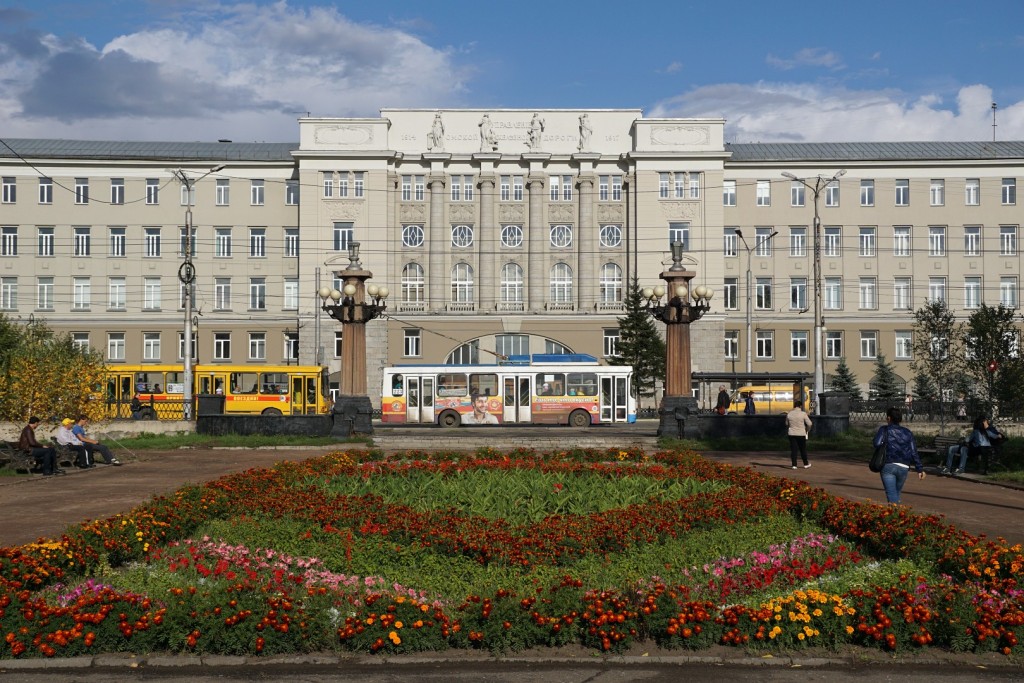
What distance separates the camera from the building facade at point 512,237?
207 feet

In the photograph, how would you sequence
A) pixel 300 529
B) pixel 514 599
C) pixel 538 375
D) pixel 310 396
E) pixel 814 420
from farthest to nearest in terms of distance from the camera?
pixel 310 396, pixel 538 375, pixel 814 420, pixel 300 529, pixel 514 599

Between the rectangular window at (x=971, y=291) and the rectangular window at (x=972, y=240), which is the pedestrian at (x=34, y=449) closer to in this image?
the rectangular window at (x=971, y=291)

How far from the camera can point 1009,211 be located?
6397cm

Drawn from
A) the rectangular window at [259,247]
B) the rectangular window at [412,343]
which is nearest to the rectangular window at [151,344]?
the rectangular window at [259,247]

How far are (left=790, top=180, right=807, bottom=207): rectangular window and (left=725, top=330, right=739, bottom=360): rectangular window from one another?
8.73 m

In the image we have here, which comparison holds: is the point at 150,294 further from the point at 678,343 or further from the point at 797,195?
the point at 678,343

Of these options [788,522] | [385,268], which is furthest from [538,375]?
[788,522]

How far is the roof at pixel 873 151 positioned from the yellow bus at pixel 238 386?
102 feet

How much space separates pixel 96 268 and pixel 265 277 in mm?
10114

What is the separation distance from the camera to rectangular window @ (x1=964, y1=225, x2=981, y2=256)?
210 feet

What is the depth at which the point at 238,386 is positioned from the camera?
155 ft

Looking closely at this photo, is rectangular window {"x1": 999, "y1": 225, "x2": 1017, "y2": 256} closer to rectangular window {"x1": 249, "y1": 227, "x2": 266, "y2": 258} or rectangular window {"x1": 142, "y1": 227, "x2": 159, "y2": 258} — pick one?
rectangular window {"x1": 249, "y1": 227, "x2": 266, "y2": 258}

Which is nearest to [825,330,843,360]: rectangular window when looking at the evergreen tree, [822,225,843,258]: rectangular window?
the evergreen tree

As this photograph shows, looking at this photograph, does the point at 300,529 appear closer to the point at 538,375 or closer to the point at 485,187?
the point at 538,375
